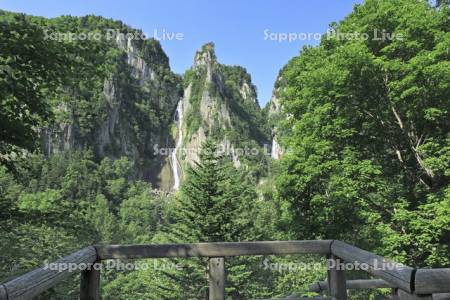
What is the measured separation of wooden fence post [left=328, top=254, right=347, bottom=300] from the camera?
297 cm

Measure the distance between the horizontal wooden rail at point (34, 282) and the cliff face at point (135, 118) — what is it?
12722cm

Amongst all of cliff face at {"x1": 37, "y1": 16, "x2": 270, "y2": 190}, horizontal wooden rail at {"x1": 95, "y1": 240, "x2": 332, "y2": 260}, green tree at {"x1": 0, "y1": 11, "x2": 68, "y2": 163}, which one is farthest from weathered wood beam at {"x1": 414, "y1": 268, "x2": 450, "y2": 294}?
cliff face at {"x1": 37, "y1": 16, "x2": 270, "y2": 190}

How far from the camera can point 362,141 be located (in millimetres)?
13500

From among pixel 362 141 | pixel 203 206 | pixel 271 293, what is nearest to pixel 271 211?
pixel 271 293

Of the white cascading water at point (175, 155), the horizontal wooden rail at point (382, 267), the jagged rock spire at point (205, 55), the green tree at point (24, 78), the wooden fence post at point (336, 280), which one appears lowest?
the wooden fence post at point (336, 280)

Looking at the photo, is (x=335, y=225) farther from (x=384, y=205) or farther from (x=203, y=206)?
(x=203, y=206)

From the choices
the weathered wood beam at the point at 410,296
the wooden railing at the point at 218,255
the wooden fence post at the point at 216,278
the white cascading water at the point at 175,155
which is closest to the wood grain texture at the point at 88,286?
the wooden railing at the point at 218,255

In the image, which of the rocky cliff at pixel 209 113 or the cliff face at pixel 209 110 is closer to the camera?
the rocky cliff at pixel 209 113

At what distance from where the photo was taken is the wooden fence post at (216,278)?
3043mm

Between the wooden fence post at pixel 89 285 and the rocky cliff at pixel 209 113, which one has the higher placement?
the rocky cliff at pixel 209 113

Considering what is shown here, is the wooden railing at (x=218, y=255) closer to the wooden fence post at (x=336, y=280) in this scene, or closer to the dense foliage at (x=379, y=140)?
the wooden fence post at (x=336, y=280)

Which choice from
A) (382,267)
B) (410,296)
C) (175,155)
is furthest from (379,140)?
(175,155)

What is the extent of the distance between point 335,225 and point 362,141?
122 inches

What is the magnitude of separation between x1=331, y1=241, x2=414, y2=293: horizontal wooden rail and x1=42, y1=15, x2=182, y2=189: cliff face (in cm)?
12739
